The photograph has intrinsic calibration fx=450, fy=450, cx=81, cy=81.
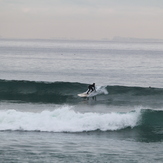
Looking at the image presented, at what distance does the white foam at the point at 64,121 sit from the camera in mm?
23344

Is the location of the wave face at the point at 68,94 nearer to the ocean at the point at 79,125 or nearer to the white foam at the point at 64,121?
the ocean at the point at 79,125

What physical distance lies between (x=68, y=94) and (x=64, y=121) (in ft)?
43.5

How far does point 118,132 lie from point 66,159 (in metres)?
6.20

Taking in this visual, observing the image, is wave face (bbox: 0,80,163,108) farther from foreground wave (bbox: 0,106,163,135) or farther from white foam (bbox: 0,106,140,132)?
white foam (bbox: 0,106,140,132)

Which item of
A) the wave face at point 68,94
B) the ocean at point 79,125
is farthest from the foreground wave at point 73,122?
the wave face at point 68,94

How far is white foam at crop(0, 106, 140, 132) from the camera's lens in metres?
23.3

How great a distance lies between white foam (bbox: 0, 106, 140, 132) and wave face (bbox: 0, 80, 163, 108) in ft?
27.7

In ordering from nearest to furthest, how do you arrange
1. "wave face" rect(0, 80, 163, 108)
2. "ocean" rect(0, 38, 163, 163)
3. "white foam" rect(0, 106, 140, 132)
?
"ocean" rect(0, 38, 163, 163)
"white foam" rect(0, 106, 140, 132)
"wave face" rect(0, 80, 163, 108)

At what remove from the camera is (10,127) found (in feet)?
Result: 76.6

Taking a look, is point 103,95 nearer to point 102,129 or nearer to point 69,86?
point 69,86

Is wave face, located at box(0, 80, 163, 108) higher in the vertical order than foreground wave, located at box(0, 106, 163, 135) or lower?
higher

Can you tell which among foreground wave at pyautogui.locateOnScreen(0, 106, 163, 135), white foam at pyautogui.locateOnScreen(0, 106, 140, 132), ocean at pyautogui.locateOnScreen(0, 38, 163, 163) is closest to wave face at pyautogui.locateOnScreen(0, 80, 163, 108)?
ocean at pyautogui.locateOnScreen(0, 38, 163, 163)

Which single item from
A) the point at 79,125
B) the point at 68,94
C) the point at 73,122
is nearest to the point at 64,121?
the point at 73,122

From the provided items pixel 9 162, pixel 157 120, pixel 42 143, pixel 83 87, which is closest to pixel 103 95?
pixel 83 87
